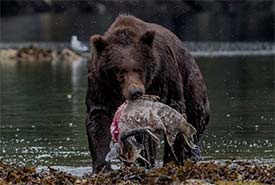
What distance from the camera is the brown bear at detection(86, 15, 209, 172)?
9.66m

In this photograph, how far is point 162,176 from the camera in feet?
29.8

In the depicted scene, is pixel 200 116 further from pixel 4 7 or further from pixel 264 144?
pixel 4 7

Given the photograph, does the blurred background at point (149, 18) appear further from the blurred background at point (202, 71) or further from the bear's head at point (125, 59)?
the bear's head at point (125, 59)

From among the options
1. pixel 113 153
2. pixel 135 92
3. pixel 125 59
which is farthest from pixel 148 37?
pixel 113 153

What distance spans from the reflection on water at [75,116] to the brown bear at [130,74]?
2279 millimetres

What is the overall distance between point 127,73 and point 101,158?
1.19 m

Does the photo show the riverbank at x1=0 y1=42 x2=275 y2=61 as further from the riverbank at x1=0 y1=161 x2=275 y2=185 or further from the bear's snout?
the bear's snout

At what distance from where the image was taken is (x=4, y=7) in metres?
90.2

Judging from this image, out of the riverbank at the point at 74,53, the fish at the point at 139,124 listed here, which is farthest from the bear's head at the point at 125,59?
the riverbank at the point at 74,53

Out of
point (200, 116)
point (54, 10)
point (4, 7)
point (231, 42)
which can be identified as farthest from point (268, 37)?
point (200, 116)

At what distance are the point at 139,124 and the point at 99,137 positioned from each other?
40.2 inches

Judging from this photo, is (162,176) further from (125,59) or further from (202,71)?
(202,71)

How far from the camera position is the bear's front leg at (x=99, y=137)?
409 inches

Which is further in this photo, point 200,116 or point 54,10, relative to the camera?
point 54,10
